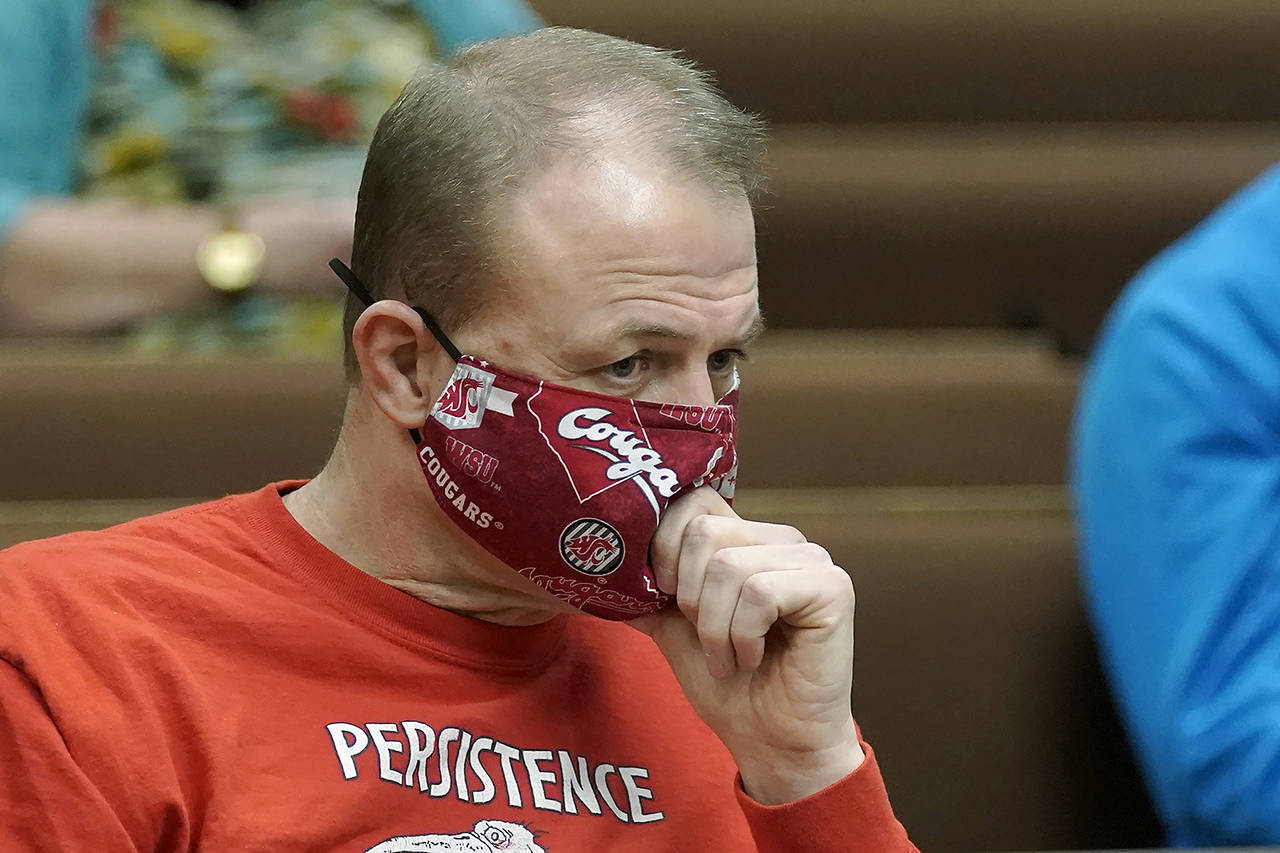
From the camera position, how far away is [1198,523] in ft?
3.54

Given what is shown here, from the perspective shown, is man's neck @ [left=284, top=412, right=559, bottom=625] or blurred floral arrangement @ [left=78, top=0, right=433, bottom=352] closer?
man's neck @ [left=284, top=412, right=559, bottom=625]

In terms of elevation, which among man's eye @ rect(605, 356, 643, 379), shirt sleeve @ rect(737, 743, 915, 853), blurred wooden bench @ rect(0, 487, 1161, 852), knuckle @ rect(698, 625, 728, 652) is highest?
man's eye @ rect(605, 356, 643, 379)

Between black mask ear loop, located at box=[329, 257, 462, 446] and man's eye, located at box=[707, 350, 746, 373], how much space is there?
119 millimetres

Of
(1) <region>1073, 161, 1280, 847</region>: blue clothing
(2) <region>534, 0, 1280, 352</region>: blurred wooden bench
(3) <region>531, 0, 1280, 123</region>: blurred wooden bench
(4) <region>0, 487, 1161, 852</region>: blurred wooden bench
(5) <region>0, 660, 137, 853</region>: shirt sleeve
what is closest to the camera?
(5) <region>0, 660, 137, 853</region>: shirt sleeve

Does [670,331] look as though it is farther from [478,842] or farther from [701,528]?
[478,842]

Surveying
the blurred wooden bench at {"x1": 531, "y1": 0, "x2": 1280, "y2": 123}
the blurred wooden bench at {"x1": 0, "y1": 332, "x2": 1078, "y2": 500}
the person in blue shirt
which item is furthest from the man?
the blurred wooden bench at {"x1": 531, "y1": 0, "x2": 1280, "y2": 123}

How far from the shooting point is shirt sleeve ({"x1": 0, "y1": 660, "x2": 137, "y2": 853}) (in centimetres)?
63

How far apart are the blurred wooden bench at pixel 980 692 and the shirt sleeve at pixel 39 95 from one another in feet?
1.01

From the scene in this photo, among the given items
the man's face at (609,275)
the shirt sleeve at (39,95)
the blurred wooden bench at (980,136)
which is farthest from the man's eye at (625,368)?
the blurred wooden bench at (980,136)

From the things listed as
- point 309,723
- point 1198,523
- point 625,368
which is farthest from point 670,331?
point 1198,523

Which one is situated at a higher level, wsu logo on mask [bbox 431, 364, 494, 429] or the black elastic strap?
the black elastic strap

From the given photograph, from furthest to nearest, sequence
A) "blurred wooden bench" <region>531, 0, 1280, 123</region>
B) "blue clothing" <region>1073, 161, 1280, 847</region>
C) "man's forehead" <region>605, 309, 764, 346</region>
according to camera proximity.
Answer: "blurred wooden bench" <region>531, 0, 1280, 123</region> → "blue clothing" <region>1073, 161, 1280, 847</region> → "man's forehead" <region>605, 309, 764, 346</region>

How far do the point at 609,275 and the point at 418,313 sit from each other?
3.9 inches

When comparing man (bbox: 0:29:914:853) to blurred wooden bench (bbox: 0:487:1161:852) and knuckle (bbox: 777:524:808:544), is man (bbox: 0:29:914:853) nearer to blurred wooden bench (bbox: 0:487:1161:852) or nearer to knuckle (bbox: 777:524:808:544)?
knuckle (bbox: 777:524:808:544)
